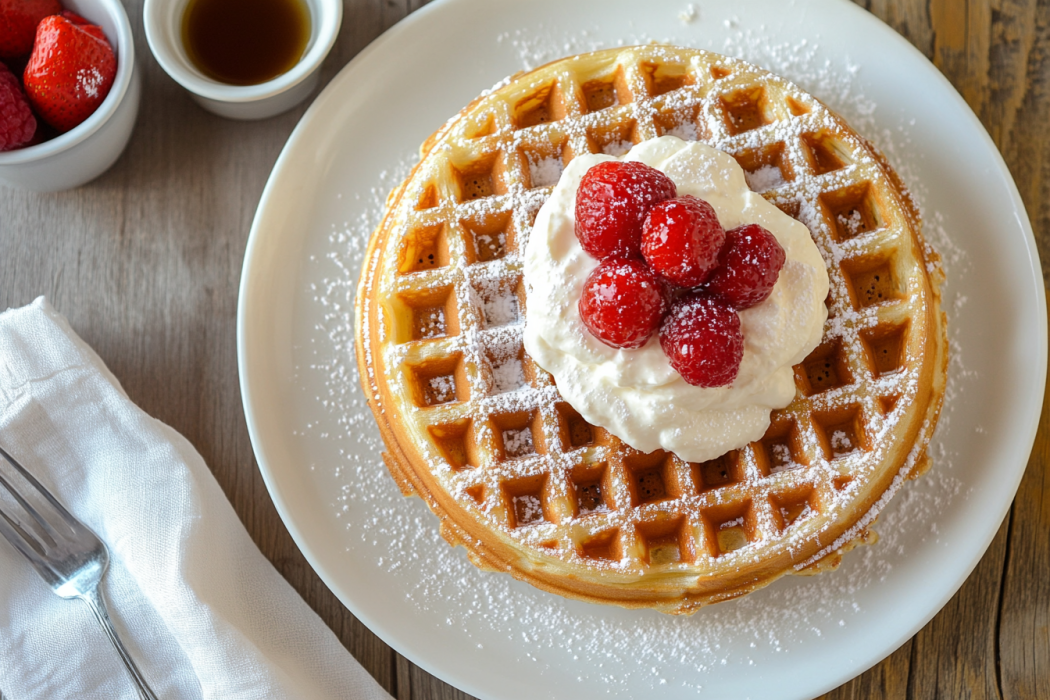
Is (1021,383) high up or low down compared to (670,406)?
down

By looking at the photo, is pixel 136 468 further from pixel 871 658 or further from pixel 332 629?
pixel 871 658

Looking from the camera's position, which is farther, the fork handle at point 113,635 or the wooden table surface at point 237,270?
the wooden table surface at point 237,270

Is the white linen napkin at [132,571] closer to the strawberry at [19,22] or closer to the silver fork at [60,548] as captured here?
the silver fork at [60,548]

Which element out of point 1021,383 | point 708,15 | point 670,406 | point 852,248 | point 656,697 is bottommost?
point 656,697

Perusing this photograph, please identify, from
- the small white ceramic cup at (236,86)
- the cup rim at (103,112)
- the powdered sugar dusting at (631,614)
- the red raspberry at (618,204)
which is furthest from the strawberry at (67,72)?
the red raspberry at (618,204)

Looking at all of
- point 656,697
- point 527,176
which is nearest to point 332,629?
point 656,697

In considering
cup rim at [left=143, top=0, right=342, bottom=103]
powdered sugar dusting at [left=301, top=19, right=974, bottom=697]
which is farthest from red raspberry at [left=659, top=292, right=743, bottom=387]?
cup rim at [left=143, top=0, right=342, bottom=103]

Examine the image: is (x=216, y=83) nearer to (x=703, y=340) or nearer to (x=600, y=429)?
(x=600, y=429)
